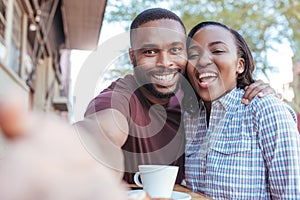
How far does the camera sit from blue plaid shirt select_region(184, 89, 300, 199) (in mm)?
830

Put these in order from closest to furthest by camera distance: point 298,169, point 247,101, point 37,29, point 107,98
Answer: point 107,98, point 298,169, point 247,101, point 37,29

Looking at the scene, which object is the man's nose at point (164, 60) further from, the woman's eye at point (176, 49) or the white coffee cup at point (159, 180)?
the white coffee cup at point (159, 180)

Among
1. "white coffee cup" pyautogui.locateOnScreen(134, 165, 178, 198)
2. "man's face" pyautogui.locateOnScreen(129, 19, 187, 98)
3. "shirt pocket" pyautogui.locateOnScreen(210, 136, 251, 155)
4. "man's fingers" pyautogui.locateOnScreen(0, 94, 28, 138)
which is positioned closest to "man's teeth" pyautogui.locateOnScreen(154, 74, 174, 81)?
"man's face" pyautogui.locateOnScreen(129, 19, 187, 98)

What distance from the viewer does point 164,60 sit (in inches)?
40.9

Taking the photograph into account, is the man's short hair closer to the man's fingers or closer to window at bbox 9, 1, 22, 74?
the man's fingers

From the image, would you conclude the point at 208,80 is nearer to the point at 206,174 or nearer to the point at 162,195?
the point at 206,174

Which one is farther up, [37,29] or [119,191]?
[37,29]

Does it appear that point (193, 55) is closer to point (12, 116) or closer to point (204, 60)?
point (204, 60)

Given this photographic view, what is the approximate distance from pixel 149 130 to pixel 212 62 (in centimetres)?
25

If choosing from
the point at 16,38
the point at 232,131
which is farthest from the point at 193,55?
the point at 16,38

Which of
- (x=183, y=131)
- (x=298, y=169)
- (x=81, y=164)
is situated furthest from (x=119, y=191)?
(x=183, y=131)

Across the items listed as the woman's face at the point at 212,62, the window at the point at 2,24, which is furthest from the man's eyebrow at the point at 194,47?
the window at the point at 2,24

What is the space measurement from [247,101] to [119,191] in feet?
2.79

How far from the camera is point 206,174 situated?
0.97 meters
